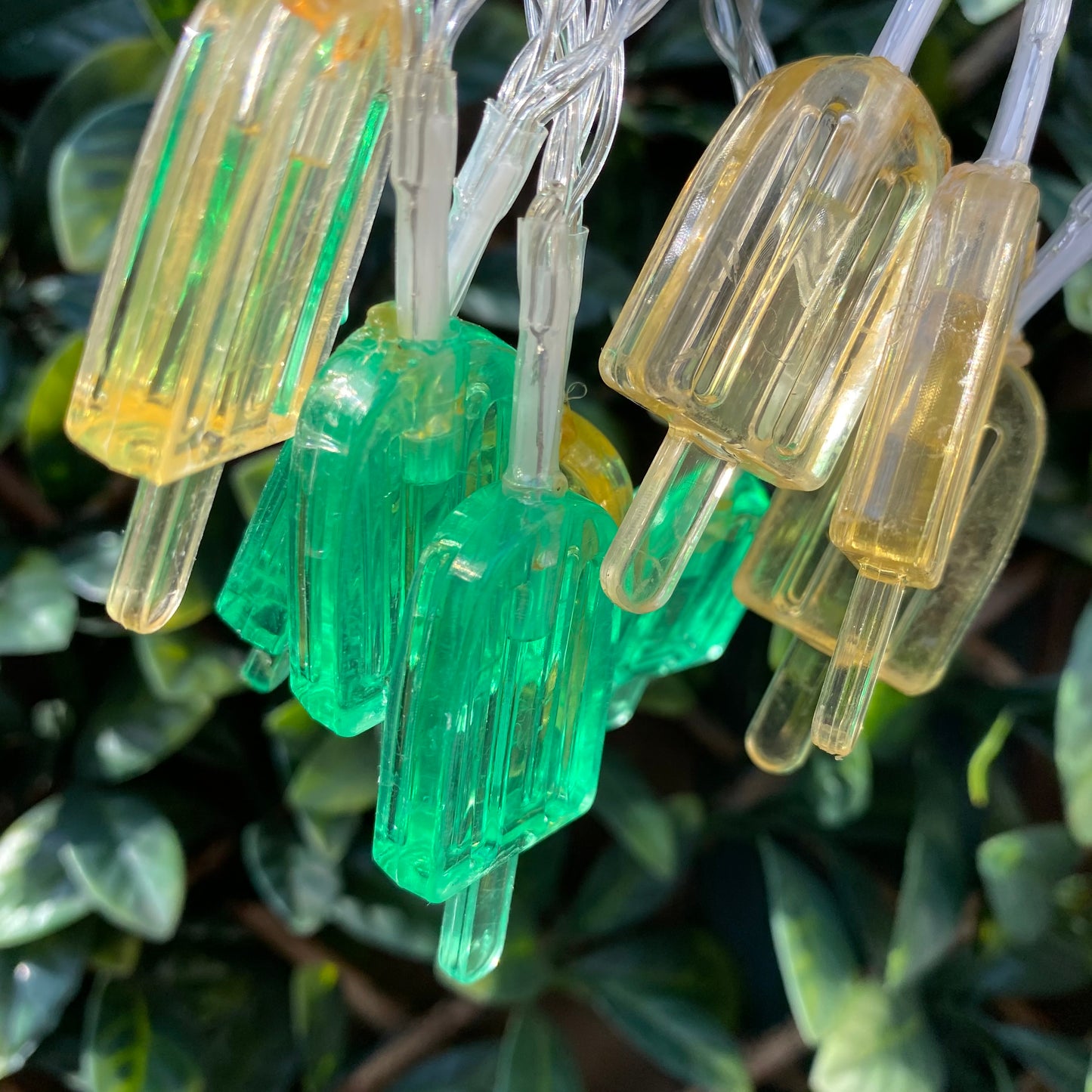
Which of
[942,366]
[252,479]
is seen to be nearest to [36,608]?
[252,479]

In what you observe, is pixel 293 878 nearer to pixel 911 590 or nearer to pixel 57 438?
pixel 57 438

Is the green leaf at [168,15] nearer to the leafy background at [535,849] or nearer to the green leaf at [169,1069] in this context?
the leafy background at [535,849]

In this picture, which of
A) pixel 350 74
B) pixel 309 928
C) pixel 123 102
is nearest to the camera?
pixel 350 74

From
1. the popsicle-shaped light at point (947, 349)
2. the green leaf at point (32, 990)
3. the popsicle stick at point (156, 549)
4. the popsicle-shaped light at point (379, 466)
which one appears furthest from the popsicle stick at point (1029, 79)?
the green leaf at point (32, 990)

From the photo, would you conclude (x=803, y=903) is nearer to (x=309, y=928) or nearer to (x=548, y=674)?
(x=309, y=928)

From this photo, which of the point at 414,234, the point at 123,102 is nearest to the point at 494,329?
the point at 123,102

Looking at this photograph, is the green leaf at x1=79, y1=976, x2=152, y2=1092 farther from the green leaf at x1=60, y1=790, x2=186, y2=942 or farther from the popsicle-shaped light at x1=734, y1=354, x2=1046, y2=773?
the popsicle-shaped light at x1=734, y1=354, x2=1046, y2=773
